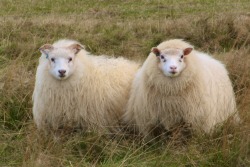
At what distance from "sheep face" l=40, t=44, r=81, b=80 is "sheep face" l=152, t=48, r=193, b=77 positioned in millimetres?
838

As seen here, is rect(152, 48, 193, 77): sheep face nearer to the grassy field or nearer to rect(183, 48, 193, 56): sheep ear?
rect(183, 48, 193, 56): sheep ear

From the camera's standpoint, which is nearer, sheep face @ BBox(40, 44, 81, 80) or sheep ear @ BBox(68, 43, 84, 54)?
sheep face @ BBox(40, 44, 81, 80)

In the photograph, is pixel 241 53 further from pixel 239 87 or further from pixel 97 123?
pixel 97 123

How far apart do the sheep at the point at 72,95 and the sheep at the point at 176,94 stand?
1.05 feet

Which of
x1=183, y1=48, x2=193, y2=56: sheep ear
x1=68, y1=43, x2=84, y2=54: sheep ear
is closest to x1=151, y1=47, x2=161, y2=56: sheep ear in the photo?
x1=183, y1=48, x2=193, y2=56: sheep ear

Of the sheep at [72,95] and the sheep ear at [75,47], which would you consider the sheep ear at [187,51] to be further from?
the sheep ear at [75,47]

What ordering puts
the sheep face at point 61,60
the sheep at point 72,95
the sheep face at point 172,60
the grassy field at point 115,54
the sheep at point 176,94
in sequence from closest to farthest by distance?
the grassy field at point 115,54
the sheep face at point 172,60
the sheep at point 176,94
the sheep face at point 61,60
the sheep at point 72,95

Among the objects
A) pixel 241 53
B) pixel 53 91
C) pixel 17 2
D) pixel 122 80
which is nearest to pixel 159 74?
pixel 122 80

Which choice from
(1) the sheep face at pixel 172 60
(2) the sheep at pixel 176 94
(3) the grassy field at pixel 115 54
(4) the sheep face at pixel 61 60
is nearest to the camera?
(3) the grassy field at pixel 115 54

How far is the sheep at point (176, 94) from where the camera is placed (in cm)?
469

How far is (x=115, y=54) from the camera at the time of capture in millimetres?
8195

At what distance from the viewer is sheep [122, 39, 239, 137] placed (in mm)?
4688

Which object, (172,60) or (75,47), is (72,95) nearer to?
(75,47)

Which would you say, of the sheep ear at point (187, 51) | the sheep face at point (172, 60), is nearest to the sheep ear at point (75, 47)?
the sheep face at point (172, 60)
